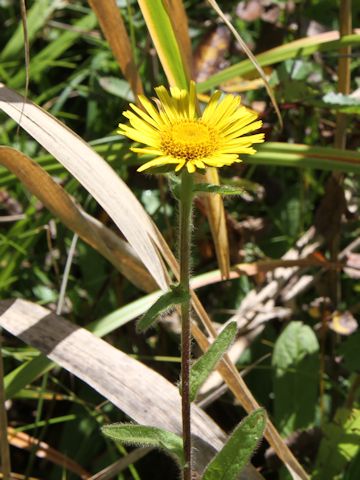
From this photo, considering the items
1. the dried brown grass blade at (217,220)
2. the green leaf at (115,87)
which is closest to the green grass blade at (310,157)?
the dried brown grass blade at (217,220)

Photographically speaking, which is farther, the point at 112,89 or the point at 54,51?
the point at 54,51

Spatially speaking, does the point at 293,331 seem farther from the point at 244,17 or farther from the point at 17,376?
the point at 244,17

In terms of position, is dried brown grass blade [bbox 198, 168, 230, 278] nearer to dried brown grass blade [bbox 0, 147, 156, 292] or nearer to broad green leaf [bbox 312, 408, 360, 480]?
dried brown grass blade [bbox 0, 147, 156, 292]

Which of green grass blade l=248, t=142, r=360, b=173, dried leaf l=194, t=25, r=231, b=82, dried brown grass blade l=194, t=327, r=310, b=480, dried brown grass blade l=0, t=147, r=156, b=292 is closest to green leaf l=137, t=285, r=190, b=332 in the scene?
dried brown grass blade l=194, t=327, r=310, b=480

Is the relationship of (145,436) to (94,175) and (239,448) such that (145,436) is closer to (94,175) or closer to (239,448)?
(239,448)

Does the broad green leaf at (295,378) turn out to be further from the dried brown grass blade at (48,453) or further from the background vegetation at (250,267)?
the dried brown grass blade at (48,453)

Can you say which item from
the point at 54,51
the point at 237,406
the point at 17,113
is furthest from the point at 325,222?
the point at 54,51
